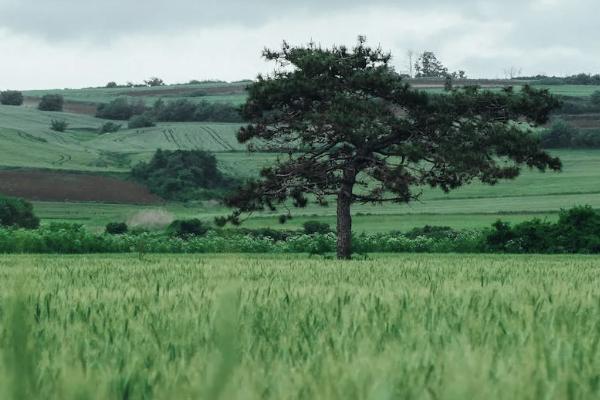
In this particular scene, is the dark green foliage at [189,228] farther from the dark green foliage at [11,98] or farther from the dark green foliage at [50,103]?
the dark green foliage at [11,98]

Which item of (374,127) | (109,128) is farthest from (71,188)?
(374,127)

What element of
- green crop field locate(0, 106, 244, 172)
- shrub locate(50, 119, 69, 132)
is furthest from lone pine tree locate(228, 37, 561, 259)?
shrub locate(50, 119, 69, 132)

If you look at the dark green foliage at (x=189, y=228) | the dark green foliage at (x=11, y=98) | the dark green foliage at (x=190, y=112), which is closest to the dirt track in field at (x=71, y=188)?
the dark green foliage at (x=189, y=228)

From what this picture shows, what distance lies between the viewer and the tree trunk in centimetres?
3180

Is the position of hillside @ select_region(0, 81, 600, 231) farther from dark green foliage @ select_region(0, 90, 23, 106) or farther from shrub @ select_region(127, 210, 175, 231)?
dark green foliage @ select_region(0, 90, 23, 106)

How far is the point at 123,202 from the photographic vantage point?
7019 cm

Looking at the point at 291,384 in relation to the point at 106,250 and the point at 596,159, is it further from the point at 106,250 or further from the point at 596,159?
the point at 596,159

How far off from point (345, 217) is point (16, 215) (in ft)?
92.2

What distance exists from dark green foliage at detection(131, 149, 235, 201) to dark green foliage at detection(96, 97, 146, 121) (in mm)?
36580

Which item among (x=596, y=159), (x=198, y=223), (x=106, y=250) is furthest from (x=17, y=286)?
(x=596, y=159)

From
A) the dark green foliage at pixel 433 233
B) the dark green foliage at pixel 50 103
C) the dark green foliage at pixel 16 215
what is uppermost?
the dark green foliage at pixel 50 103

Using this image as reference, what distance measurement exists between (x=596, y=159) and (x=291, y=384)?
9020 cm

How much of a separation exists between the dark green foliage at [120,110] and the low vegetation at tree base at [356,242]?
221 ft

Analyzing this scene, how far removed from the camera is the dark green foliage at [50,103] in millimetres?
115125
